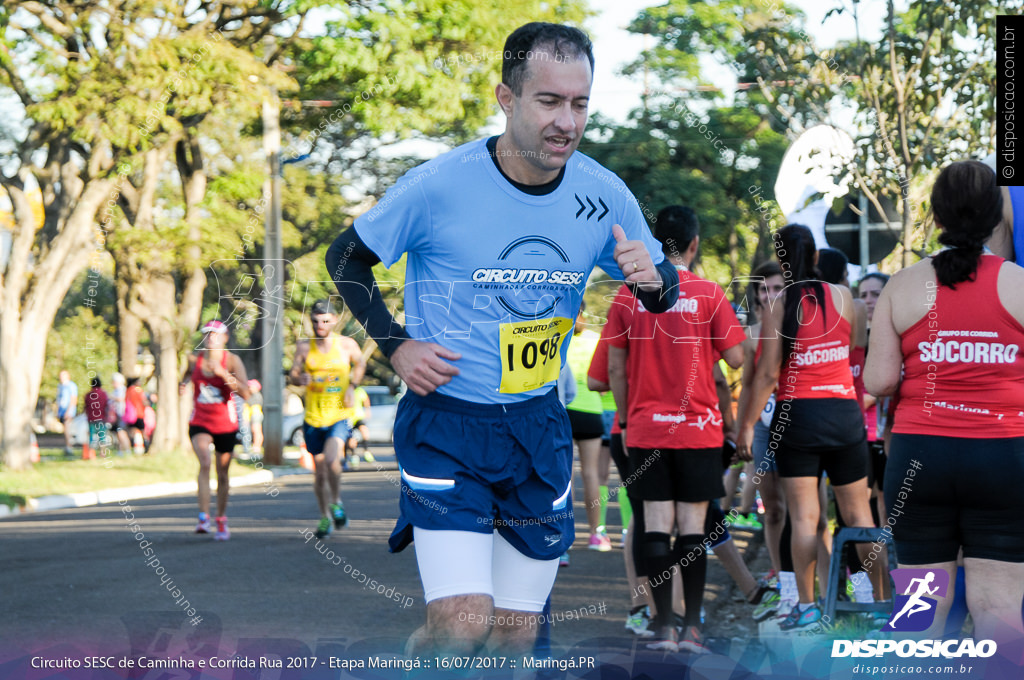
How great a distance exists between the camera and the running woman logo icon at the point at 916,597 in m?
3.79

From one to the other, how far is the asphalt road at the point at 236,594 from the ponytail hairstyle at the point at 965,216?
173 centimetres

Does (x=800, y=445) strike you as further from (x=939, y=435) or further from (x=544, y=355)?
(x=544, y=355)

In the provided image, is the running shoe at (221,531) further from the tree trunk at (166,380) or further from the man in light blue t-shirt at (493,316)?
the tree trunk at (166,380)

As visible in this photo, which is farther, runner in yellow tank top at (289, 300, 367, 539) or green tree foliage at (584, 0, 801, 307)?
green tree foliage at (584, 0, 801, 307)

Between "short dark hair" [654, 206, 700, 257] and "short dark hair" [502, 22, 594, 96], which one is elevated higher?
"short dark hair" [502, 22, 594, 96]

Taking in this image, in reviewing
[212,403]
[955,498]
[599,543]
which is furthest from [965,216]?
[212,403]

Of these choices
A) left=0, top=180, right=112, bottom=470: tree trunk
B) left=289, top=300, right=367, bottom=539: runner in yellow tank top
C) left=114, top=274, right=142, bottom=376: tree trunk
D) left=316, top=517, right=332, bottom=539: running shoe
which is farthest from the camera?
left=114, top=274, right=142, bottom=376: tree trunk

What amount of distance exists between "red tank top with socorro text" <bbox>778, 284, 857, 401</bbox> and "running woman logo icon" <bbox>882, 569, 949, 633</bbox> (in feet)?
6.63

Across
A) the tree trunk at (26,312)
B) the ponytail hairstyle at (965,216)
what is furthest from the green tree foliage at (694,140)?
the ponytail hairstyle at (965,216)

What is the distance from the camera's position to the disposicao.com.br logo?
3.69 metres

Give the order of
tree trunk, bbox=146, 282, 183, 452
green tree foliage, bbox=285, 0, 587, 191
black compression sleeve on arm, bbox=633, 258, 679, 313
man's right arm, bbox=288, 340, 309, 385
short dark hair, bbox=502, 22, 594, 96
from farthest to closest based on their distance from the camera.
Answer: tree trunk, bbox=146, 282, 183, 452, green tree foliage, bbox=285, 0, 587, 191, man's right arm, bbox=288, 340, 309, 385, black compression sleeve on arm, bbox=633, 258, 679, 313, short dark hair, bbox=502, 22, 594, 96

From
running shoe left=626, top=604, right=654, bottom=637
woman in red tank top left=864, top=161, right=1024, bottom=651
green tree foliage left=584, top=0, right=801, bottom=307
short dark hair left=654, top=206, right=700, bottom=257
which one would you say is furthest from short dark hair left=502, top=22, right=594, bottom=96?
green tree foliage left=584, top=0, right=801, bottom=307

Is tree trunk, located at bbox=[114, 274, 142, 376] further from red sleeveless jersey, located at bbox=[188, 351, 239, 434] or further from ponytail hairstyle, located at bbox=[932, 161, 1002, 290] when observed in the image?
ponytail hairstyle, located at bbox=[932, 161, 1002, 290]

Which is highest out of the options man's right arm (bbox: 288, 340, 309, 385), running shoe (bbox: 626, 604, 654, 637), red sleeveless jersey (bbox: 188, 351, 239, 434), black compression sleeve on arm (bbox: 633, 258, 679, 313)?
black compression sleeve on arm (bbox: 633, 258, 679, 313)
